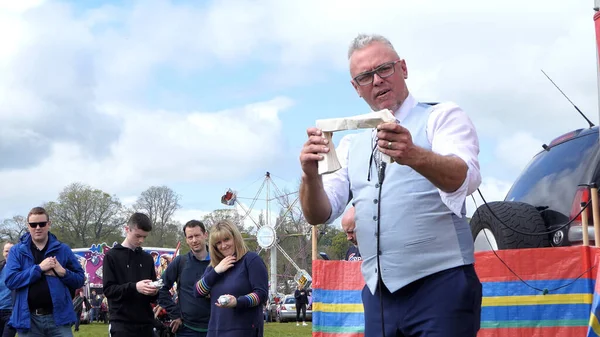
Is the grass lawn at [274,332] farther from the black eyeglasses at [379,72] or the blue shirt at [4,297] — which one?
the black eyeglasses at [379,72]

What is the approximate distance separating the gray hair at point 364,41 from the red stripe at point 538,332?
12.2 ft

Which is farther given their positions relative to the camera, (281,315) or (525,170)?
(281,315)

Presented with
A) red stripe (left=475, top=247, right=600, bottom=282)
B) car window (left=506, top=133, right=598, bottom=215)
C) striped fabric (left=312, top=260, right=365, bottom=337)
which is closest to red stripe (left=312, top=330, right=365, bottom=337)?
striped fabric (left=312, top=260, right=365, bottom=337)

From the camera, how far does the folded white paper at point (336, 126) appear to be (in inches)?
103

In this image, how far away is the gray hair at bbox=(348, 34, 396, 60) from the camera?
3.14m

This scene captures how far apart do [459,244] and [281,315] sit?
36.1 m

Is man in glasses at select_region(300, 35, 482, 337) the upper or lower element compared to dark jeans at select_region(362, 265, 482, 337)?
upper

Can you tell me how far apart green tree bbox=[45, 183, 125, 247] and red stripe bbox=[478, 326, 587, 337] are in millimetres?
62695

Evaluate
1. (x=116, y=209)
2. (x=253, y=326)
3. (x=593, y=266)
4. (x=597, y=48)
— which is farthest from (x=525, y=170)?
(x=116, y=209)

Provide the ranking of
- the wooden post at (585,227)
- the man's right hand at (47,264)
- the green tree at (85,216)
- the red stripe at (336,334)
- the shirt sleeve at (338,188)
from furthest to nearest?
1. the green tree at (85,216)
2. the red stripe at (336,334)
3. the man's right hand at (47,264)
4. the wooden post at (585,227)
5. the shirt sleeve at (338,188)

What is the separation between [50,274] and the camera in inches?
283

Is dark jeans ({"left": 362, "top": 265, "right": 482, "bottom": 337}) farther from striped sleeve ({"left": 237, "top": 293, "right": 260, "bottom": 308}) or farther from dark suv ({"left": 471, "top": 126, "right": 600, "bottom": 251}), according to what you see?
dark suv ({"left": 471, "top": 126, "right": 600, "bottom": 251})

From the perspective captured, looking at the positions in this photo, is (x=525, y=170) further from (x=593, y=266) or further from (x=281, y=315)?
(x=281, y=315)

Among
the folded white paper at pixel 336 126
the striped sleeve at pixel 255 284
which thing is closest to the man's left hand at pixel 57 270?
the striped sleeve at pixel 255 284
